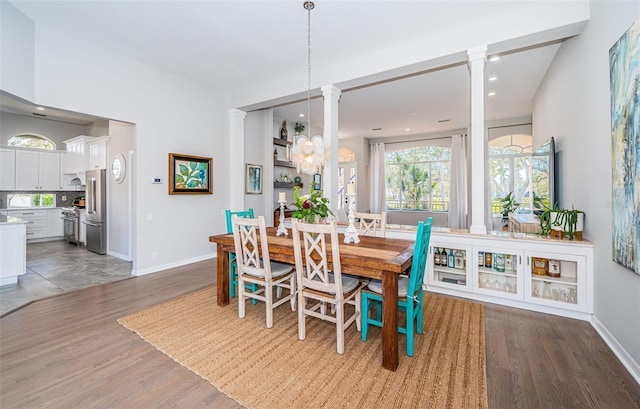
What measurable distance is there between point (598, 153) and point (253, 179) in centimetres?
525

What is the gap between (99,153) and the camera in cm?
586

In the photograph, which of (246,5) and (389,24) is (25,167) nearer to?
(246,5)

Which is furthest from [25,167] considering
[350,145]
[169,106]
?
[350,145]

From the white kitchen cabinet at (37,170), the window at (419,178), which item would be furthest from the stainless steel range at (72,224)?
the window at (419,178)

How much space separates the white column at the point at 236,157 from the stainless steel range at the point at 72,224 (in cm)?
377

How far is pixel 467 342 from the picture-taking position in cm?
236

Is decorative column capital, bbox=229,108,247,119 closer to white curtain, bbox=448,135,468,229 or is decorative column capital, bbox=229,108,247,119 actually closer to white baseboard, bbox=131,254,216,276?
white baseboard, bbox=131,254,216,276

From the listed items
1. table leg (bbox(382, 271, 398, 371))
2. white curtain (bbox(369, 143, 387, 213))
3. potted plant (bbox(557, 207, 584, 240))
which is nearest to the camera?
Result: table leg (bbox(382, 271, 398, 371))

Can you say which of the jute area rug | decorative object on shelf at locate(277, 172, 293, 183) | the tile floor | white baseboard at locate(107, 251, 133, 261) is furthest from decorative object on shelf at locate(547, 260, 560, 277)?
white baseboard at locate(107, 251, 133, 261)

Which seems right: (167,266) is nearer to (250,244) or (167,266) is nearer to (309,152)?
(250,244)

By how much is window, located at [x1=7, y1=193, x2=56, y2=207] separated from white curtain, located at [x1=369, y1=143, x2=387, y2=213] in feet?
29.2

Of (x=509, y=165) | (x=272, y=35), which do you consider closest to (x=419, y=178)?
(x=509, y=165)

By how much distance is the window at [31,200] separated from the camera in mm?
6912

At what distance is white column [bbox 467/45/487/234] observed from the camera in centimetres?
325
